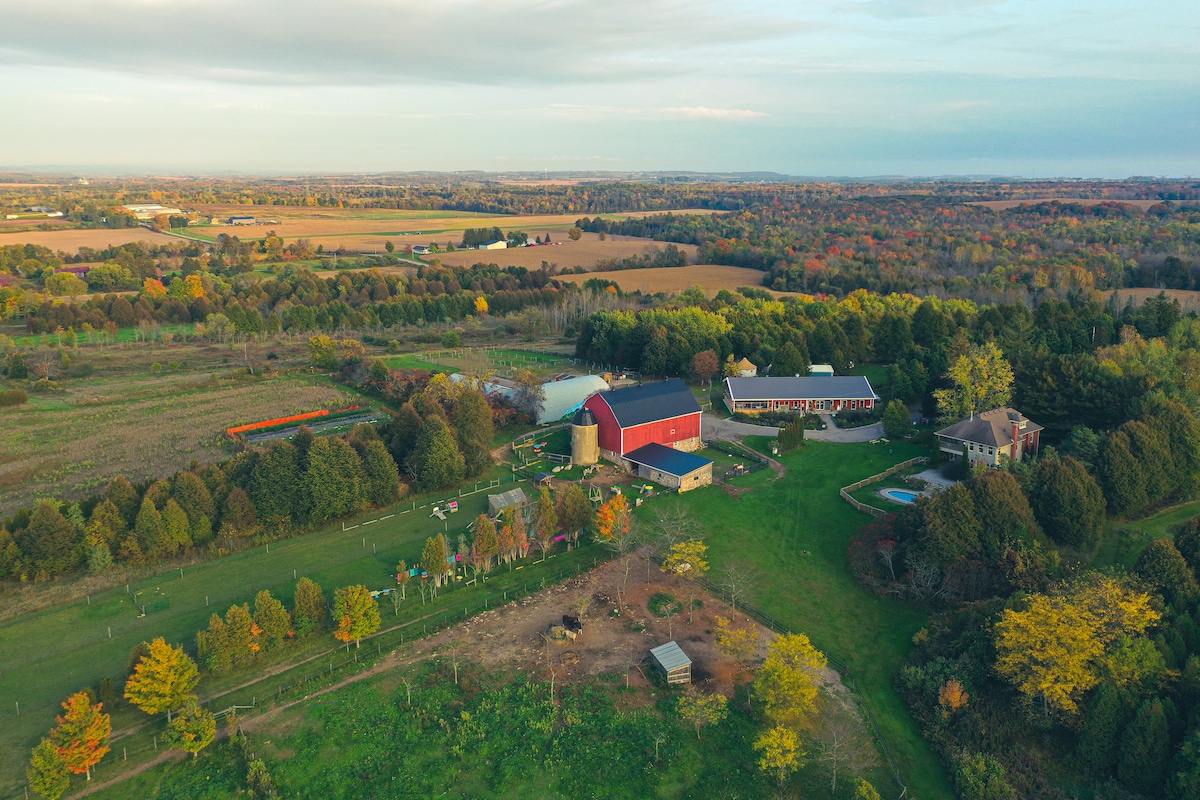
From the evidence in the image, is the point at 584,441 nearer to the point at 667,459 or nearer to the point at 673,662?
the point at 667,459

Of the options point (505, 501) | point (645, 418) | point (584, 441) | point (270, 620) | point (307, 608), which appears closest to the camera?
point (270, 620)

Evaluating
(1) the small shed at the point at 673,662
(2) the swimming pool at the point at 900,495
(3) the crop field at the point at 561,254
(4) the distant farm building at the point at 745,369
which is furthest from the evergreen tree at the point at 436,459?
(3) the crop field at the point at 561,254

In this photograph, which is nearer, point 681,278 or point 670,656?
point 670,656

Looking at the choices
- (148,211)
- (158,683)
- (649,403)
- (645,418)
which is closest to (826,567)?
(645,418)

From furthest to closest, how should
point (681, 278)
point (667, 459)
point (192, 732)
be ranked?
point (681, 278) → point (667, 459) → point (192, 732)

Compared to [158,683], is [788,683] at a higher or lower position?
higher

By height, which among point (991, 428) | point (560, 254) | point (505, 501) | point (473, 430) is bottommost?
point (505, 501)
